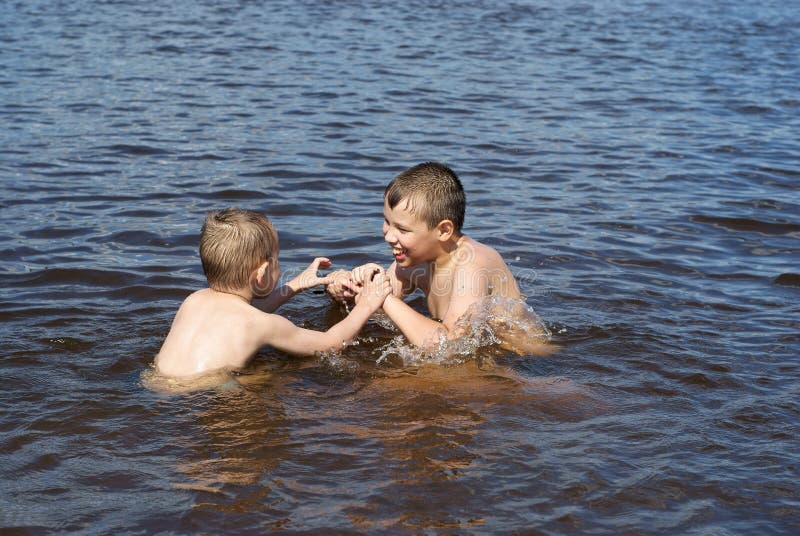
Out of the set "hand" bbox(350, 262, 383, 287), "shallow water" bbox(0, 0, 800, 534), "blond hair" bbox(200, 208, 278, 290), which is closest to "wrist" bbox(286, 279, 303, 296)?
"shallow water" bbox(0, 0, 800, 534)

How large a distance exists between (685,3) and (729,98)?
1078cm

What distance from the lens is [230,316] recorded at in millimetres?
5199

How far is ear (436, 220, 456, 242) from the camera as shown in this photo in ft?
19.2

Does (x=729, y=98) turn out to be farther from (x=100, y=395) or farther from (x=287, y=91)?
(x=100, y=395)

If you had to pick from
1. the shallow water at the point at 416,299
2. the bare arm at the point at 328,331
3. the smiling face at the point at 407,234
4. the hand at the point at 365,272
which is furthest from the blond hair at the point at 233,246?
the smiling face at the point at 407,234

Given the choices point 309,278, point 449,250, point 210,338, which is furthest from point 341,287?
point 210,338

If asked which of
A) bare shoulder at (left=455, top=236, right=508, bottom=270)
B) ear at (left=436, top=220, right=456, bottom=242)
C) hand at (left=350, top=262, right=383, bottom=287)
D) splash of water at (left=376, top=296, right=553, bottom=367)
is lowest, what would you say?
splash of water at (left=376, top=296, right=553, bottom=367)

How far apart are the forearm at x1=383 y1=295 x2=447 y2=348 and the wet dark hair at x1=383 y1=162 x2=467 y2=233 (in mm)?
514

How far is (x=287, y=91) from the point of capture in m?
12.8

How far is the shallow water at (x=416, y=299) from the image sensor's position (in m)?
3.98

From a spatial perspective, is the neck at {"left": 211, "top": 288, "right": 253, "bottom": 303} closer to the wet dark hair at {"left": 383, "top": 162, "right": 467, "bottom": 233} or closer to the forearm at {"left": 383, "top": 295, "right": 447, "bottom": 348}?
the forearm at {"left": 383, "top": 295, "right": 447, "bottom": 348}

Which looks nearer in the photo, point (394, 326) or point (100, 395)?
point (100, 395)

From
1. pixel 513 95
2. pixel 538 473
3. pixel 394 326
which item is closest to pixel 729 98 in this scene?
pixel 513 95

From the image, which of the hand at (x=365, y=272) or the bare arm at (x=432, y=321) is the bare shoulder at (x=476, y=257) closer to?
the bare arm at (x=432, y=321)
